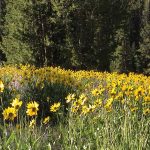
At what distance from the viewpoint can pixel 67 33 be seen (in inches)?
1072

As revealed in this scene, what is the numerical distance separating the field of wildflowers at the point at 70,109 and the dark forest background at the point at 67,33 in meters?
13.4

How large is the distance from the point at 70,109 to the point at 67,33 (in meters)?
21.3

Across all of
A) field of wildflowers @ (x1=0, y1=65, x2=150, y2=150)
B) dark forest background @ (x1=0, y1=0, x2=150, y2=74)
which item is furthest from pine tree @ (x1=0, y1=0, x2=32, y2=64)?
field of wildflowers @ (x1=0, y1=65, x2=150, y2=150)

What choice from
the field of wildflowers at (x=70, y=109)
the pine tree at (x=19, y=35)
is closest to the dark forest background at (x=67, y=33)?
the pine tree at (x=19, y=35)

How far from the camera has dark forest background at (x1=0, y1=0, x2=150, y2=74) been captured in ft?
85.1

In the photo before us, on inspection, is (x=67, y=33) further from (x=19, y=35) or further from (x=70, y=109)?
(x=70, y=109)

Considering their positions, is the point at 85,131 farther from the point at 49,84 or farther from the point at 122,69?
the point at 122,69

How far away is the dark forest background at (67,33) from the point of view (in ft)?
85.1

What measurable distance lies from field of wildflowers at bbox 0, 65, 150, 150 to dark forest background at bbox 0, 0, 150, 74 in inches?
529

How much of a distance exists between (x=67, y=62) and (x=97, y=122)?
21382mm

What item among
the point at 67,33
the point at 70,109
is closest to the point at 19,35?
the point at 67,33

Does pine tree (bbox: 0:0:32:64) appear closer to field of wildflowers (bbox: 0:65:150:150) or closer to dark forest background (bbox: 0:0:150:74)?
dark forest background (bbox: 0:0:150:74)

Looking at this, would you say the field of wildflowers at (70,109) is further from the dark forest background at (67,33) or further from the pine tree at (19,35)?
the dark forest background at (67,33)

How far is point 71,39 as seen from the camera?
27.3 metres
